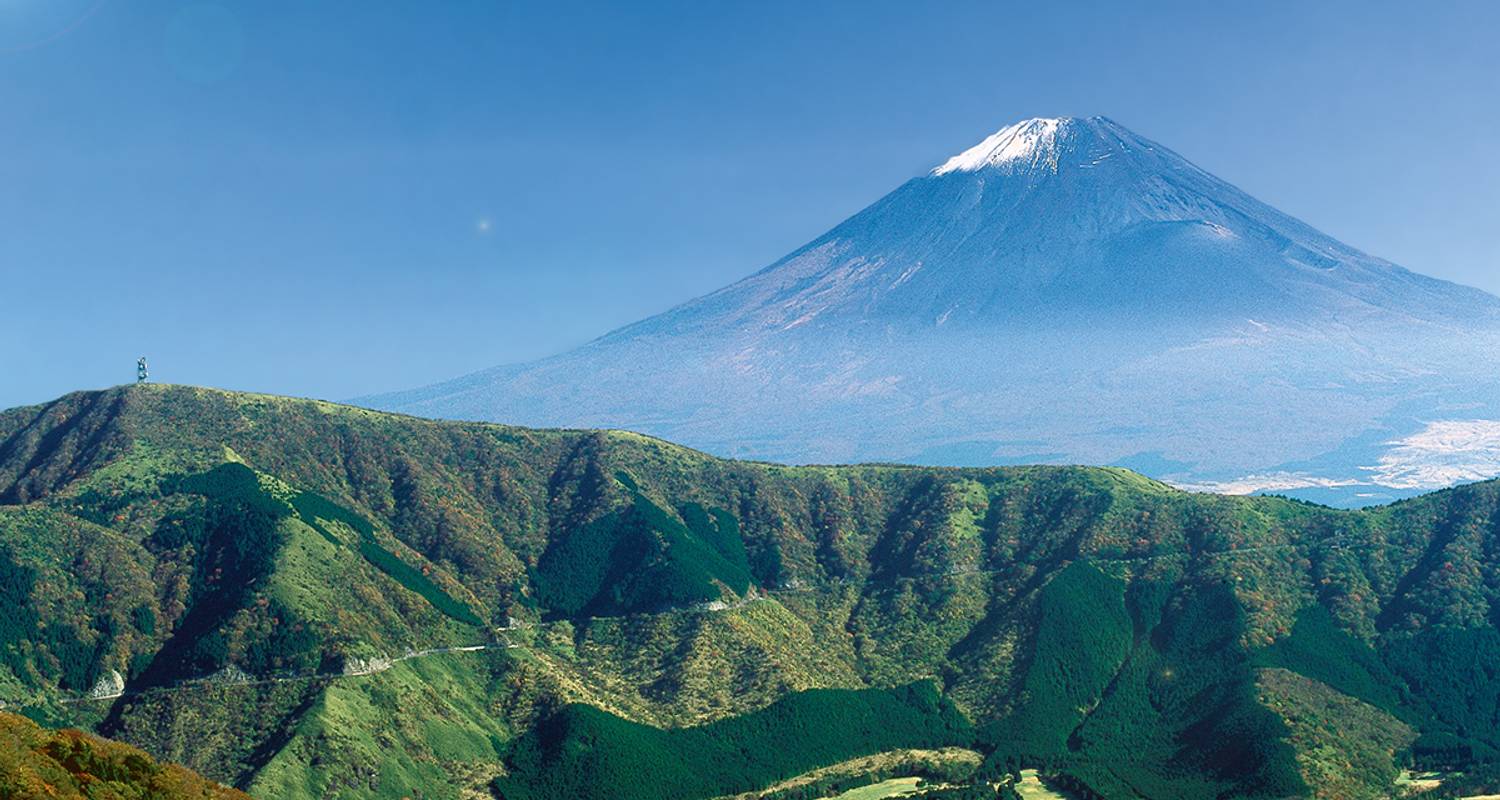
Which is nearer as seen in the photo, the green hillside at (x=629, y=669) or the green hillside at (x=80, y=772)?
the green hillside at (x=80, y=772)

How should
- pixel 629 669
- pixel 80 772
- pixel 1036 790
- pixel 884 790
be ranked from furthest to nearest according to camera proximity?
pixel 629 669, pixel 884 790, pixel 1036 790, pixel 80 772

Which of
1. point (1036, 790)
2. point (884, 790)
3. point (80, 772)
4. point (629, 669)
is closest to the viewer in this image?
point (80, 772)

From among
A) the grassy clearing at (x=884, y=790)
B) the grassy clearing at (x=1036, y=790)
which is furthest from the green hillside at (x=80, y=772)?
the grassy clearing at (x=1036, y=790)

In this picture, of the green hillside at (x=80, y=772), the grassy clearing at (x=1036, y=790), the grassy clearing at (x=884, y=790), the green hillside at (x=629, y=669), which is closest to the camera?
the green hillside at (x=80, y=772)

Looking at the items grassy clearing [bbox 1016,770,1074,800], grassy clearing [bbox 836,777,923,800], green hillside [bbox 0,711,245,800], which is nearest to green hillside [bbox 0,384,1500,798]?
grassy clearing [bbox 1016,770,1074,800]

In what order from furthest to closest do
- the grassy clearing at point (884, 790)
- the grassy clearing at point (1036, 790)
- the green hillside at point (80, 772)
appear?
the grassy clearing at point (884, 790), the grassy clearing at point (1036, 790), the green hillside at point (80, 772)

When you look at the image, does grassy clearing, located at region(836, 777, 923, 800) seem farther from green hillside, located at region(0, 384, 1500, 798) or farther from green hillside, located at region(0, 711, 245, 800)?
green hillside, located at region(0, 711, 245, 800)

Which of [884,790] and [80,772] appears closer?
[80,772]

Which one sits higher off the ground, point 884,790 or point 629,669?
point 629,669

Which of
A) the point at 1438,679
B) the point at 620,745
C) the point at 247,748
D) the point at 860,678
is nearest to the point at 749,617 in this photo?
the point at 860,678

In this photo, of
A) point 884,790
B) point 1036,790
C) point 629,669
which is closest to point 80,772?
point 884,790

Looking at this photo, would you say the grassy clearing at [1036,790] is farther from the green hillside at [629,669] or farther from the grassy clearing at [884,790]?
the grassy clearing at [884,790]

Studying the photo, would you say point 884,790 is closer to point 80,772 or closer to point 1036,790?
point 1036,790

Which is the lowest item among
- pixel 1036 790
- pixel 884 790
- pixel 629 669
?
pixel 1036 790
